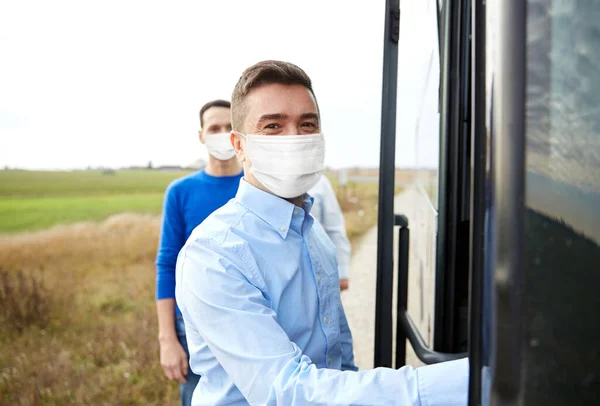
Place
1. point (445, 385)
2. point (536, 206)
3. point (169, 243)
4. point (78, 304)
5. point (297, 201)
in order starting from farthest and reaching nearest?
1. point (78, 304)
2. point (169, 243)
3. point (297, 201)
4. point (445, 385)
5. point (536, 206)

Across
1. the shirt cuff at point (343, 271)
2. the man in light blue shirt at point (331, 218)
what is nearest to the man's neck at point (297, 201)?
the man in light blue shirt at point (331, 218)

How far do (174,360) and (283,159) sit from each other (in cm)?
128

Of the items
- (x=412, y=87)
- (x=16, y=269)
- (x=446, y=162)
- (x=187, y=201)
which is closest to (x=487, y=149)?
(x=446, y=162)

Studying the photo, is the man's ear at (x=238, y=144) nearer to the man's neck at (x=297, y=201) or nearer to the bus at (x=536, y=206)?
the man's neck at (x=297, y=201)

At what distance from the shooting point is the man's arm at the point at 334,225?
3.30m

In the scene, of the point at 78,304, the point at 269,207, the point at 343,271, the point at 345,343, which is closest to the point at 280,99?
the point at 269,207

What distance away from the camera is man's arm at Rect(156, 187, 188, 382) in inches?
93.3

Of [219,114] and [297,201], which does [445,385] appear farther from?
[219,114]

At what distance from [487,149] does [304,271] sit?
0.90 m

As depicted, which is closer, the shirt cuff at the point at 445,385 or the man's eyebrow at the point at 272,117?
the shirt cuff at the point at 445,385

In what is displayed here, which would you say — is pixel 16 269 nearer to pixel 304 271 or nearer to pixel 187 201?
pixel 187 201

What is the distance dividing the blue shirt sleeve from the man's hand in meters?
0.22

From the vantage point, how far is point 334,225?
131 inches

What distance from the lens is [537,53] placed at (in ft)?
2.07
